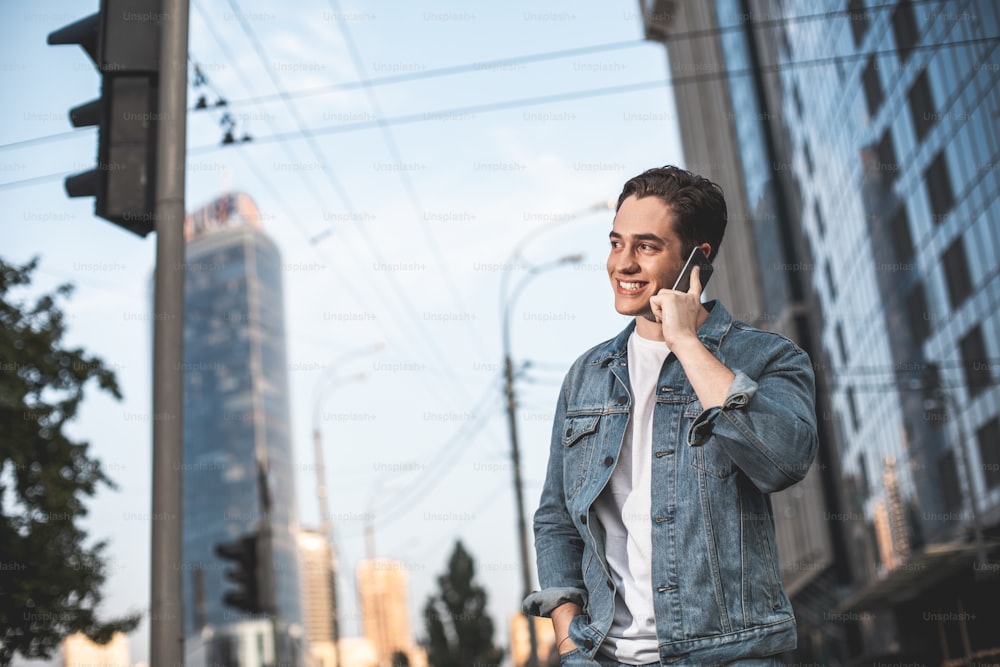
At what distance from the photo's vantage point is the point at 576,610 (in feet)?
9.49

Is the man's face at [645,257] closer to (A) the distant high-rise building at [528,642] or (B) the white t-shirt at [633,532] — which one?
(B) the white t-shirt at [633,532]

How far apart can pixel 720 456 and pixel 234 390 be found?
185 meters

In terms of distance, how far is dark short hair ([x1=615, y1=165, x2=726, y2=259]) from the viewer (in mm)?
2977

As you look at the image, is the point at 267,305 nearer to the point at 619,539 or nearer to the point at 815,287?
the point at 815,287

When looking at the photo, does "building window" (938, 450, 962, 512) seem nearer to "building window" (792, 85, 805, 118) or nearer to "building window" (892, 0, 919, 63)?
"building window" (892, 0, 919, 63)

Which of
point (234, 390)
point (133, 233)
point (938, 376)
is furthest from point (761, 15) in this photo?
point (234, 390)

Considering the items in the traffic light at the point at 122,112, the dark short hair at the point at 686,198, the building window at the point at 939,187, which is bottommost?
the dark short hair at the point at 686,198

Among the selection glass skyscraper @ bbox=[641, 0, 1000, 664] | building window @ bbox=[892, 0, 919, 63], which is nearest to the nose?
glass skyscraper @ bbox=[641, 0, 1000, 664]

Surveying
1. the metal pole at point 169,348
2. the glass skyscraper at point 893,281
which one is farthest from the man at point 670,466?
the glass skyscraper at point 893,281

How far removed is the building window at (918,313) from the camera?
3369cm

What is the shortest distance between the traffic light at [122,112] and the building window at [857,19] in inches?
1275

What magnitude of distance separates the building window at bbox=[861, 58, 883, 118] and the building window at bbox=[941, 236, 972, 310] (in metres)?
6.53

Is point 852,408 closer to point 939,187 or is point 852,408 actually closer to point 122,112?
point 939,187

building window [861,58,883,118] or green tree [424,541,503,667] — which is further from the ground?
building window [861,58,883,118]
